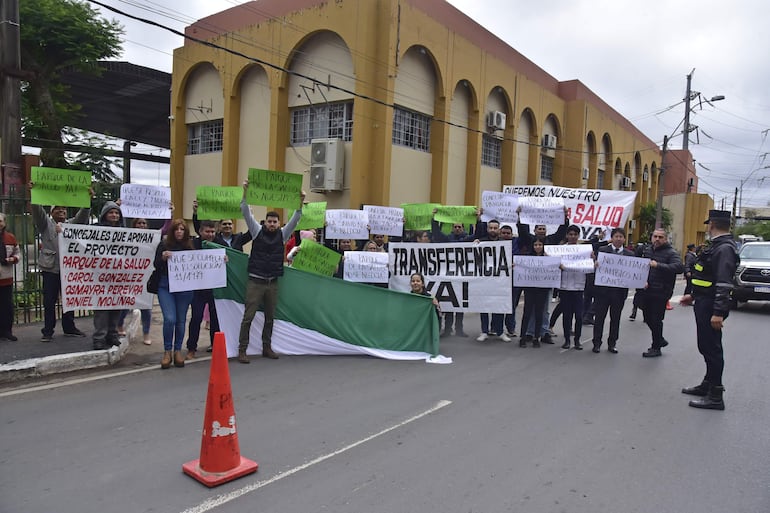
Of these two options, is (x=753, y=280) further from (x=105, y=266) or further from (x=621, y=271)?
(x=105, y=266)

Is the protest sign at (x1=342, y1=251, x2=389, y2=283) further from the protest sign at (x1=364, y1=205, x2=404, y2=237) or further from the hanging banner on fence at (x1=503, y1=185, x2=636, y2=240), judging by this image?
the hanging banner on fence at (x1=503, y1=185, x2=636, y2=240)

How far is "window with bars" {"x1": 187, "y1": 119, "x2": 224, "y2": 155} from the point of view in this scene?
22391mm

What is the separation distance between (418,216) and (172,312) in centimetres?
548

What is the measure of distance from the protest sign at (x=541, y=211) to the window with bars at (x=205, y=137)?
16.3 metres

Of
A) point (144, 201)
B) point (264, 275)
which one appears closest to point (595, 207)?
point (264, 275)

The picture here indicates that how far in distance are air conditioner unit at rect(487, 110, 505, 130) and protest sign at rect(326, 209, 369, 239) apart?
14.0 meters

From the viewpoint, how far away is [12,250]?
7.50 meters

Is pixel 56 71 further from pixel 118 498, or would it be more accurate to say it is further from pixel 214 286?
pixel 118 498

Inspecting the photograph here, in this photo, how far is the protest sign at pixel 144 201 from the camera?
26.1 ft

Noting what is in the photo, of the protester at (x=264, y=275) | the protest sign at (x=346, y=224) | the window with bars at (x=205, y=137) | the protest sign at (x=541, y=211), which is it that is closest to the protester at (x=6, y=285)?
the protester at (x=264, y=275)

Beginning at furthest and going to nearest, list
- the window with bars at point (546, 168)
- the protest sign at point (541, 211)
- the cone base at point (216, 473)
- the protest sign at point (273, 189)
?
the window with bars at point (546, 168) < the protest sign at point (541, 211) < the protest sign at point (273, 189) < the cone base at point (216, 473)

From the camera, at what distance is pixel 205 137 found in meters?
23.0

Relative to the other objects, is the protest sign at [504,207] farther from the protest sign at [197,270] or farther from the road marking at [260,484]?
the road marking at [260,484]

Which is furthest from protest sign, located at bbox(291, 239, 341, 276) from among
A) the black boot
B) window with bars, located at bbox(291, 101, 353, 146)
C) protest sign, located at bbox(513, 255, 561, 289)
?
window with bars, located at bbox(291, 101, 353, 146)
